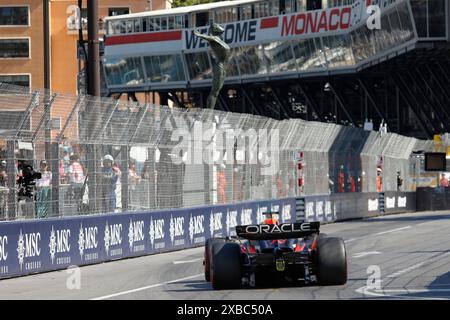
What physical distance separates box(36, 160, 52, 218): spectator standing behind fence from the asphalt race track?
1039 mm

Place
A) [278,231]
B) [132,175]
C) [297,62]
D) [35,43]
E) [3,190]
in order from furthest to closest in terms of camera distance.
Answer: [35,43] < [297,62] < [132,175] < [3,190] < [278,231]

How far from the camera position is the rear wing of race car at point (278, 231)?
1630cm

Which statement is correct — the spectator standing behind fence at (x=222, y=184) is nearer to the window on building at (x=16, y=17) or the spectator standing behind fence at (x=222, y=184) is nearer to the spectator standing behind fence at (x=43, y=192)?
the spectator standing behind fence at (x=43, y=192)

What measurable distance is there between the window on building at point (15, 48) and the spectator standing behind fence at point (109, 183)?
6714 cm

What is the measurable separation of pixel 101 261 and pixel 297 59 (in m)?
57.0

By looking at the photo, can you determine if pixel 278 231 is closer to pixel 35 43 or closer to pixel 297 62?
pixel 297 62

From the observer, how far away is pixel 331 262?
51.8 feet

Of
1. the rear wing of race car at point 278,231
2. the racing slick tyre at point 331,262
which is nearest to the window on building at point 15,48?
the rear wing of race car at point 278,231

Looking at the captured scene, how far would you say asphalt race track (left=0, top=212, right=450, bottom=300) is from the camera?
15070mm

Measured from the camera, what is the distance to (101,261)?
22.3 m

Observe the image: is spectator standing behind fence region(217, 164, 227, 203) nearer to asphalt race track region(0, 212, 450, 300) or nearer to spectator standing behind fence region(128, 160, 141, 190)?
asphalt race track region(0, 212, 450, 300)

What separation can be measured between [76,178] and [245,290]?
698cm

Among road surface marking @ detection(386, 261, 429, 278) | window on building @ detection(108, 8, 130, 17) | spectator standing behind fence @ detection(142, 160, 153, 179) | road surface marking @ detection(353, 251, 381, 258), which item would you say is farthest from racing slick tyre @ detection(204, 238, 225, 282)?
window on building @ detection(108, 8, 130, 17)

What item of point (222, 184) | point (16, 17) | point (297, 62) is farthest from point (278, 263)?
point (16, 17)
